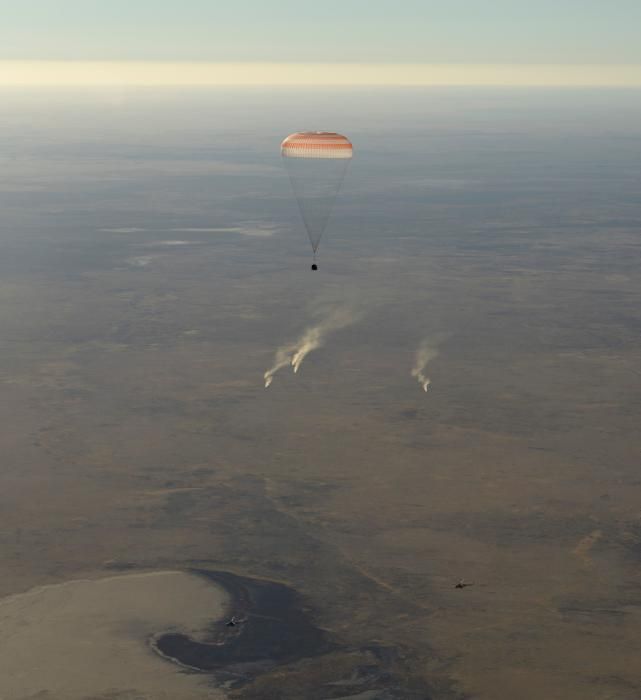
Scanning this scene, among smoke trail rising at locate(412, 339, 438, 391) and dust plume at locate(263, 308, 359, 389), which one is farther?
dust plume at locate(263, 308, 359, 389)

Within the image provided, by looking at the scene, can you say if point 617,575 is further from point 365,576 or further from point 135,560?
point 135,560

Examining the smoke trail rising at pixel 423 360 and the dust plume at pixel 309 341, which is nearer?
the smoke trail rising at pixel 423 360

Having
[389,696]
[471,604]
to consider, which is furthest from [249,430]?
[389,696]

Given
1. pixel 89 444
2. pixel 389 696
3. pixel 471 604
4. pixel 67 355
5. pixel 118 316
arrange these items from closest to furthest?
Answer: pixel 389 696, pixel 471 604, pixel 89 444, pixel 67 355, pixel 118 316

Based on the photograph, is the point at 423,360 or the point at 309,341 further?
the point at 309,341
